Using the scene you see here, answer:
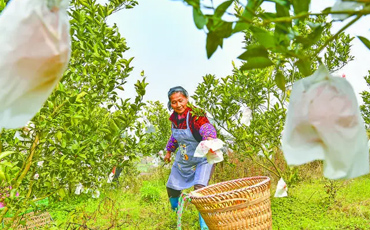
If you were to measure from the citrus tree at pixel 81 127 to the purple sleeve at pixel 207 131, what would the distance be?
4.57 feet

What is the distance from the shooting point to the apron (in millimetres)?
3205

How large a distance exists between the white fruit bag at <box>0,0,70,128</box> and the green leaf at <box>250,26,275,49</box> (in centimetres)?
26

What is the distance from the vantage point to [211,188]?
281cm

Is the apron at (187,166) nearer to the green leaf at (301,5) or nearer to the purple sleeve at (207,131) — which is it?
the purple sleeve at (207,131)

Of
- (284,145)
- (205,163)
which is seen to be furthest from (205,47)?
(205,163)

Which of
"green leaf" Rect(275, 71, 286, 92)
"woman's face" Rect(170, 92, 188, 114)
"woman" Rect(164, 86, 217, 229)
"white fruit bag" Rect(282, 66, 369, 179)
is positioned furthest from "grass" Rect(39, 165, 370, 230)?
"white fruit bag" Rect(282, 66, 369, 179)

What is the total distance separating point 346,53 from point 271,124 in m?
1.23

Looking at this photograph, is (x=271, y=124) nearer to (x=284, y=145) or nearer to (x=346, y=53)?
(x=346, y=53)

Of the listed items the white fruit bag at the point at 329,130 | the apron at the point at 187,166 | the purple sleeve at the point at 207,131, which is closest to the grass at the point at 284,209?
the apron at the point at 187,166

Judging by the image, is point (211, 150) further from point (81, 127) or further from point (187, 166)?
point (81, 127)

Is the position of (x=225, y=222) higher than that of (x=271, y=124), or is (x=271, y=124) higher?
(x=271, y=124)

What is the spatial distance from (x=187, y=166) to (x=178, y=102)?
0.62 m

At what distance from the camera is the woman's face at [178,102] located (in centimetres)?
333

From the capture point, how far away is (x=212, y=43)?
0.48 meters
